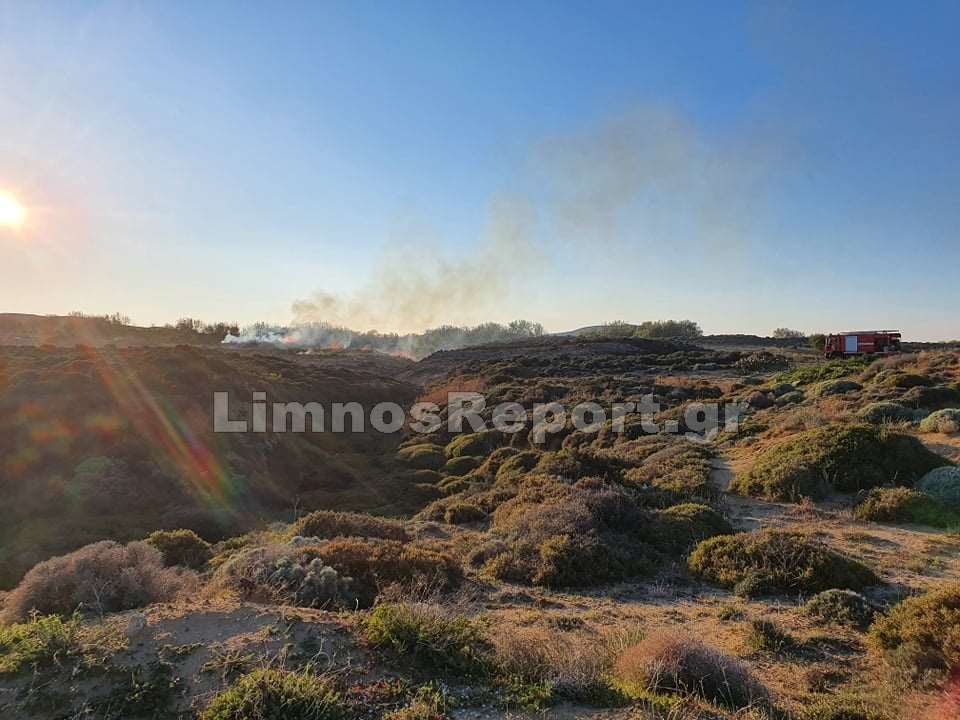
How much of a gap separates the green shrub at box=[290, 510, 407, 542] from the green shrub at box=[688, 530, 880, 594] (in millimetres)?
5411

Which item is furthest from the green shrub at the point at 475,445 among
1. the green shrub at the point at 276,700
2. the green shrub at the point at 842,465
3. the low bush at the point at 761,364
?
the low bush at the point at 761,364

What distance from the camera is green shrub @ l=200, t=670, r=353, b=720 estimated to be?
138 inches

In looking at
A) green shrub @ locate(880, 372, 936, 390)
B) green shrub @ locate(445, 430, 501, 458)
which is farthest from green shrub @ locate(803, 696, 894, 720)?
green shrub @ locate(880, 372, 936, 390)

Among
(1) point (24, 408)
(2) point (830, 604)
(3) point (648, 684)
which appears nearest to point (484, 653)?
(3) point (648, 684)

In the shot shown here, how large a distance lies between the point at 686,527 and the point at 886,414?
10.3m

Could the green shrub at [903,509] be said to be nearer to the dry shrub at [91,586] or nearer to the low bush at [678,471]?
the low bush at [678,471]

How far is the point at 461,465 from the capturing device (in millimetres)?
18438

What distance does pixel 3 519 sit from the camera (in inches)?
489

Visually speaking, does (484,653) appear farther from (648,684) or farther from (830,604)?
(830,604)

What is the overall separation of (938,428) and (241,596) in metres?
16.6

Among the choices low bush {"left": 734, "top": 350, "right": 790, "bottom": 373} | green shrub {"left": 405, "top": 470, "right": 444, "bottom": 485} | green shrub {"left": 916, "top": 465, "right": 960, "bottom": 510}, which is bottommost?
green shrub {"left": 405, "top": 470, "right": 444, "bottom": 485}

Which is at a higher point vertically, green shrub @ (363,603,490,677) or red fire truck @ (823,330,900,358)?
red fire truck @ (823,330,900,358)

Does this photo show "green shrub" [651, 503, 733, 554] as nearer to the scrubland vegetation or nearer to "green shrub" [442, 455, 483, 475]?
the scrubland vegetation

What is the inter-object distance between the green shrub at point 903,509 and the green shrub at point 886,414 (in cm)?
612
